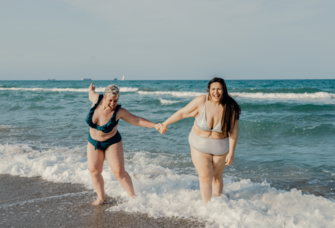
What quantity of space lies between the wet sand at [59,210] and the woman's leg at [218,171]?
0.77 metres

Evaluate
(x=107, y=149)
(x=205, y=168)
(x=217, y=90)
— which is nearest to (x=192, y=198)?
(x=205, y=168)

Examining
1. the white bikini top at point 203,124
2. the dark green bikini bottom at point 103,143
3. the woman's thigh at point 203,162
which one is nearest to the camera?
the white bikini top at point 203,124

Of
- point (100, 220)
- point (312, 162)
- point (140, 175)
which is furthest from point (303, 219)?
point (312, 162)

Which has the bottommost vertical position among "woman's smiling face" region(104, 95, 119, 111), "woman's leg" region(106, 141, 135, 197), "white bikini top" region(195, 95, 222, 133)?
"woman's leg" region(106, 141, 135, 197)

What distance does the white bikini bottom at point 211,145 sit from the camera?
359cm

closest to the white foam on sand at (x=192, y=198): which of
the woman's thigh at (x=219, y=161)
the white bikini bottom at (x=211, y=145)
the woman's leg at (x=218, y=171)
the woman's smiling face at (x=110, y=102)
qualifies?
the woman's leg at (x=218, y=171)

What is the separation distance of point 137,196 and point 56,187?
1.64m

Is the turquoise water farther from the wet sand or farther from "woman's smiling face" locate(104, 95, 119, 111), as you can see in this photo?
"woman's smiling face" locate(104, 95, 119, 111)

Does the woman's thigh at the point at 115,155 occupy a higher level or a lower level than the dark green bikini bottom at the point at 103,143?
lower

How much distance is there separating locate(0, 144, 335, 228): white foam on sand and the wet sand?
18cm

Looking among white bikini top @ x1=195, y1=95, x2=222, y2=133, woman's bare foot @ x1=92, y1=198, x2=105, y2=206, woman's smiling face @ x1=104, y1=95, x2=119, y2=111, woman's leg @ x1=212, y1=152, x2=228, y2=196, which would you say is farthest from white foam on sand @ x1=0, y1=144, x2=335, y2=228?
woman's smiling face @ x1=104, y1=95, x2=119, y2=111

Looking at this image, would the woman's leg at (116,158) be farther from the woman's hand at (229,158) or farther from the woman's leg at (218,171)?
the woman's hand at (229,158)

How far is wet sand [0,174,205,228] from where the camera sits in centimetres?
351

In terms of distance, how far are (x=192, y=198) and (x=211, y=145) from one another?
1.19m
